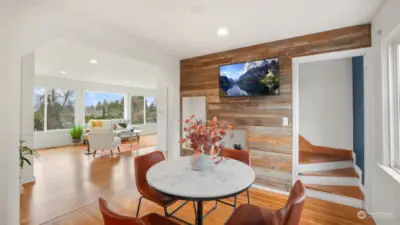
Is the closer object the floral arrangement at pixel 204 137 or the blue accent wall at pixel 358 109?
the floral arrangement at pixel 204 137

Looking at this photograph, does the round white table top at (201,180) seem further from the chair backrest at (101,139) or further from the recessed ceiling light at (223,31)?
the chair backrest at (101,139)

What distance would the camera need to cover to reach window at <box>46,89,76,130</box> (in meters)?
7.08

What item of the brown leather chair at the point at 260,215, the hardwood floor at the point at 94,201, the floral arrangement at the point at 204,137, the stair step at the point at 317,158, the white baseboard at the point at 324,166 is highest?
the floral arrangement at the point at 204,137

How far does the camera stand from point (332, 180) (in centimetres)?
316

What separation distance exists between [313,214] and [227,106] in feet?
6.85

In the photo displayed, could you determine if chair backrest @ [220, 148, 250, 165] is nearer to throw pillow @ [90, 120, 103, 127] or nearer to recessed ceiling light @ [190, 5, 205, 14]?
recessed ceiling light @ [190, 5, 205, 14]

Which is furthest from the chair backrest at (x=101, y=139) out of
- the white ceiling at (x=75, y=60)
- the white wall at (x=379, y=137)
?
the white wall at (x=379, y=137)

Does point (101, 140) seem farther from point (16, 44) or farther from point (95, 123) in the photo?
point (16, 44)

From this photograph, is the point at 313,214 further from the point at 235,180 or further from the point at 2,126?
the point at 2,126

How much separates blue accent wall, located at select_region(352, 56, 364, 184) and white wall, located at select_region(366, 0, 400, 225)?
90cm

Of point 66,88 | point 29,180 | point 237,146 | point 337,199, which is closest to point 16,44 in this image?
point 29,180

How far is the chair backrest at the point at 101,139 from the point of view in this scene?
5.51 m

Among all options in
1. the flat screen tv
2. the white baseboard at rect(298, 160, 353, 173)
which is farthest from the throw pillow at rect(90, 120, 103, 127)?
the white baseboard at rect(298, 160, 353, 173)

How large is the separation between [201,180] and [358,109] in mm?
3453
